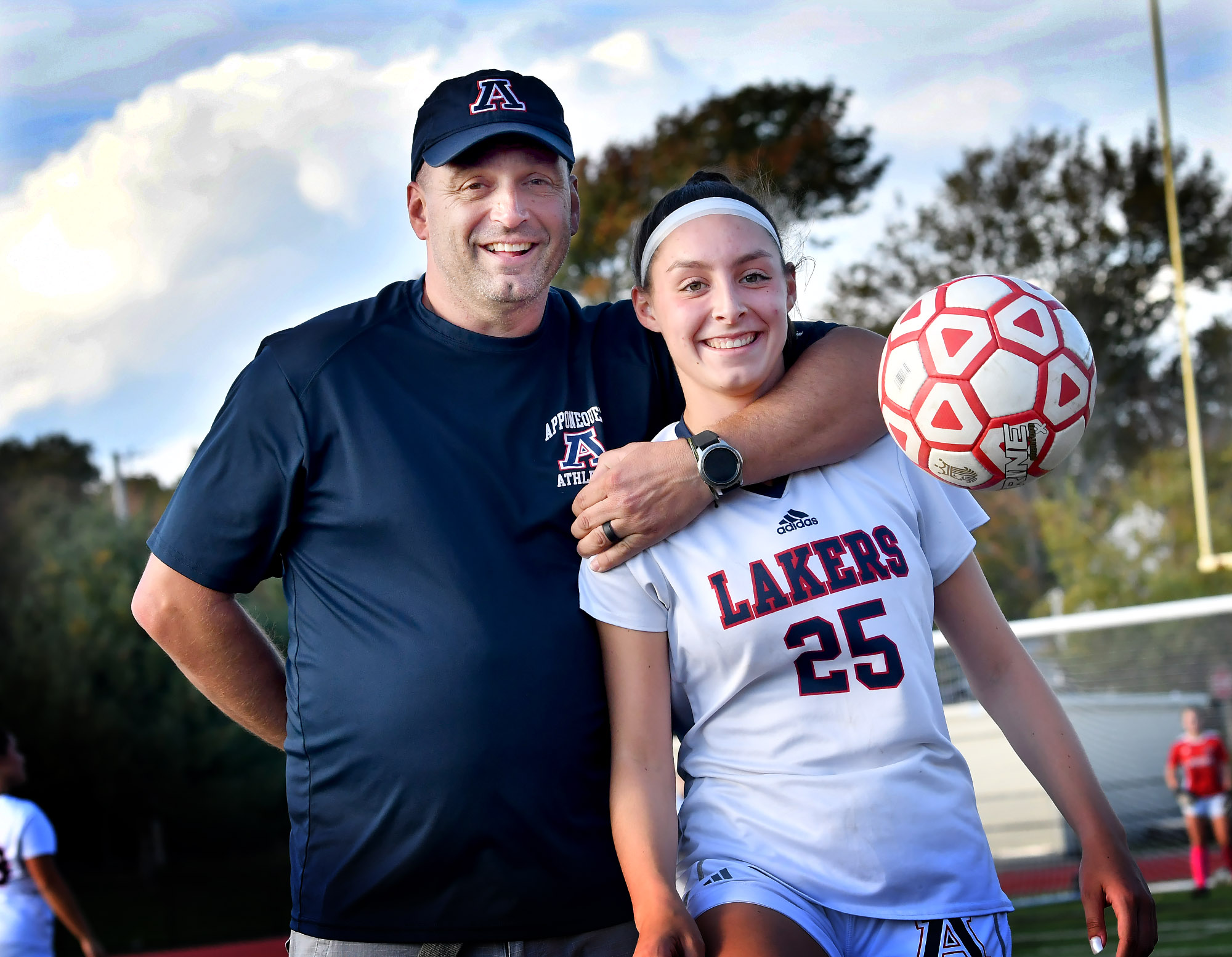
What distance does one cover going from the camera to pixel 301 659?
263cm

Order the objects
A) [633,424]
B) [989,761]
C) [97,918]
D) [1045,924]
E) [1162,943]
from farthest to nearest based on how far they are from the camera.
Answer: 1. [97,918]
2. [989,761]
3. [1045,924]
4. [1162,943]
5. [633,424]

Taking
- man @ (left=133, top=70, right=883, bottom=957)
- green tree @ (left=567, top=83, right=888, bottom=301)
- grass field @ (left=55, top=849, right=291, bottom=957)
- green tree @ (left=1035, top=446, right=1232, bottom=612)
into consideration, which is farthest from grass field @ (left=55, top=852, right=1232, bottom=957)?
man @ (left=133, top=70, right=883, bottom=957)

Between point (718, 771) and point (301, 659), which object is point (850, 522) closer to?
point (718, 771)

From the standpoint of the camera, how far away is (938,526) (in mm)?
2488

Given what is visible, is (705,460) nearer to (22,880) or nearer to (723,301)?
(723,301)

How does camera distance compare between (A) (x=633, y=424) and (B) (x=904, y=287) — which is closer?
(A) (x=633, y=424)

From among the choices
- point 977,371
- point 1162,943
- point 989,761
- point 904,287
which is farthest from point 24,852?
point 904,287

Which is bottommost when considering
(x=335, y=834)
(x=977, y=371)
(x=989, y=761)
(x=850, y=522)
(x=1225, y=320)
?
(x=989, y=761)

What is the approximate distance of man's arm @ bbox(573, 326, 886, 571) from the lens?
7.78ft

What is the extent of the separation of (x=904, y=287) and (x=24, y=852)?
686 inches

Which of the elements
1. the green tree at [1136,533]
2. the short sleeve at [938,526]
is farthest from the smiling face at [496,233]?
the green tree at [1136,533]

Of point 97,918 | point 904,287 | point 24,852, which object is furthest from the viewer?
point 904,287

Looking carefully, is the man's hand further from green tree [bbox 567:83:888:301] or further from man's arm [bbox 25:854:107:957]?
green tree [bbox 567:83:888:301]

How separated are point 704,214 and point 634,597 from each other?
860 millimetres
